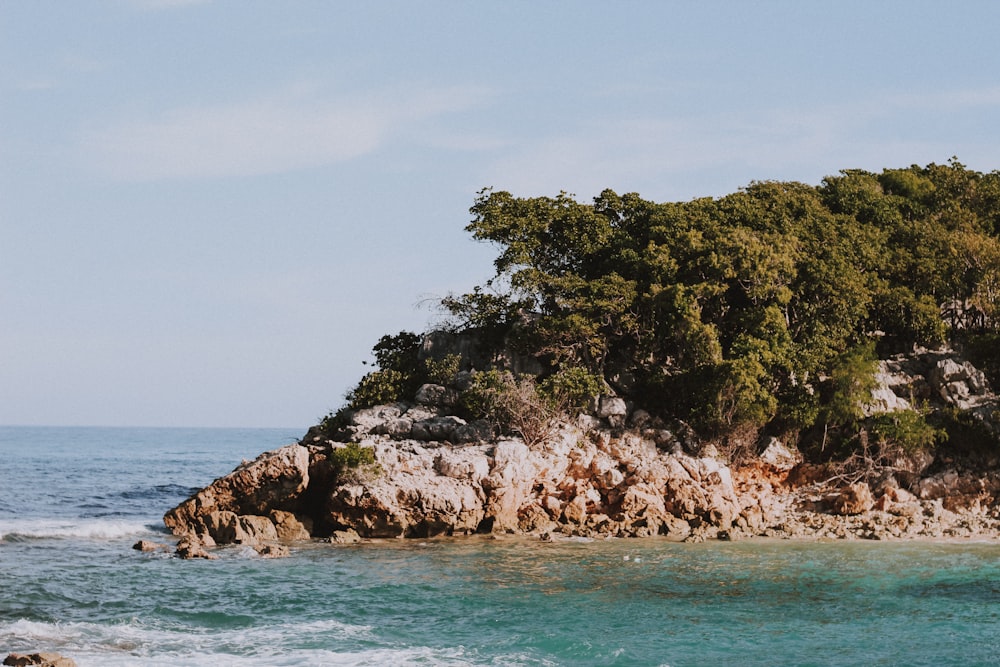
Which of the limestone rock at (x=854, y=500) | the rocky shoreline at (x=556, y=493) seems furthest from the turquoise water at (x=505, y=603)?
the limestone rock at (x=854, y=500)

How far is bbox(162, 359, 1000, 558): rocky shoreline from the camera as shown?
37000mm

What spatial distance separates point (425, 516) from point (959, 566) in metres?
17.6

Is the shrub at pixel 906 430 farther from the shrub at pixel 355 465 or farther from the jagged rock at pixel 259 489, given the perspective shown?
the jagged rock at pixel 259 489

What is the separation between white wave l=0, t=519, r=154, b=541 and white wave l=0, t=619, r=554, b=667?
1394 centimetres

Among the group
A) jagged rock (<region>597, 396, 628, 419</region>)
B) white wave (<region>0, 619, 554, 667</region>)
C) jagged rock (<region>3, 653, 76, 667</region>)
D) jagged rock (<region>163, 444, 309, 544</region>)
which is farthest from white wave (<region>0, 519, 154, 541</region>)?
jagged rock (<region>597, 396, 628, 419</region>)

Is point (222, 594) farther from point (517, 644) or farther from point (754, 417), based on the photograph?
point (754, 417)

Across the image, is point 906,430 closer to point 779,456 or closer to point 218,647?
point 779,456

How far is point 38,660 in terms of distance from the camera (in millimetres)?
20078

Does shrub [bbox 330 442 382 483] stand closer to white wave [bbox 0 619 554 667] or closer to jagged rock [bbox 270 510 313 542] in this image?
jagged rock [bbox 270 510 313 542]

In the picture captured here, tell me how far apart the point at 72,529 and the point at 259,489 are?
7.72 m

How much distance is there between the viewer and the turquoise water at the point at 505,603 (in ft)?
74.2

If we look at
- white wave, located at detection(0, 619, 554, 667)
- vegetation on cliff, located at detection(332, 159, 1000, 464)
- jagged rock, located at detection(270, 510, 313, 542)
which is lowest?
white wave, located at detection(0, 619, 554, 667)

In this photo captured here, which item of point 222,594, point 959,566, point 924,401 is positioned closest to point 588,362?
point 924,401

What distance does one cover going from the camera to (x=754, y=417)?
41.6 metres
